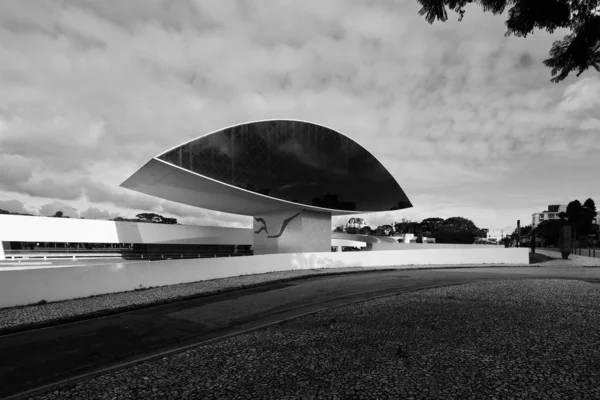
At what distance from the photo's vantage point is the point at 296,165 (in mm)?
29250

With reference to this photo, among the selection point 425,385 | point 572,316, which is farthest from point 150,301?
point 572,316

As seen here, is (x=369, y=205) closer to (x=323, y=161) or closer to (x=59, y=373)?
(x=323, y=161)

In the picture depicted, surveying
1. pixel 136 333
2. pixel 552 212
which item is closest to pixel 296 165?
pixel 136 333

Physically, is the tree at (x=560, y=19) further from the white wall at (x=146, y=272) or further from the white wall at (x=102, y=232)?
the white wall at (x=102, y=232)

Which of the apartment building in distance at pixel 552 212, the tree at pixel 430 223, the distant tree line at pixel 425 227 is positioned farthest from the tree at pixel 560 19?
the apartment building in distance at pixel 552 212

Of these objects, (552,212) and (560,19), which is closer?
(560,19)

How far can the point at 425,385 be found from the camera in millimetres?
4570

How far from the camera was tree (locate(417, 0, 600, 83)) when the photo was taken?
258 inches

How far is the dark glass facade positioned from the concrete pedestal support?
211cm

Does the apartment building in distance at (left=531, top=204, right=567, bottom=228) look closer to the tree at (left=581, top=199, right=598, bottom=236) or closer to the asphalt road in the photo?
the tree at (left=581, top=199, right=598, bottom=236)

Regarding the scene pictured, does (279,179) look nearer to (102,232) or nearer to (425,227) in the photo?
(102,232)

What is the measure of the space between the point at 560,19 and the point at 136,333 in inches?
426

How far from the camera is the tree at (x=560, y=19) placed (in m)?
6.55

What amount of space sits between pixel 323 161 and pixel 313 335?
24.8 metres
